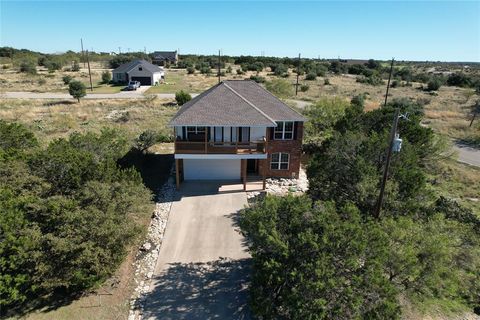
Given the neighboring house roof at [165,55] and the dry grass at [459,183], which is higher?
the neighboring house roof at [165,55]

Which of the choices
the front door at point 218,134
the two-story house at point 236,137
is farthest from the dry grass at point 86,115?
the front door at point 218,134

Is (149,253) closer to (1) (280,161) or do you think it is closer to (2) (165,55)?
(1) (280,161)

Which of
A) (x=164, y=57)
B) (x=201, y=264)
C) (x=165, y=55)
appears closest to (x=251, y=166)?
(x=201, y=264)

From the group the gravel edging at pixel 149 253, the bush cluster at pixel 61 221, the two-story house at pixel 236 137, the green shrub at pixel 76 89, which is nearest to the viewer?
the bush cluster at pixel 61 221

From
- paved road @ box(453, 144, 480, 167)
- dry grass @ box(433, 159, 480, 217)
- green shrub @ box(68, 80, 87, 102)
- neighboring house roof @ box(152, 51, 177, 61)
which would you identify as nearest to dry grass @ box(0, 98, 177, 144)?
green shrub @ box(68, 80, 87, 102)

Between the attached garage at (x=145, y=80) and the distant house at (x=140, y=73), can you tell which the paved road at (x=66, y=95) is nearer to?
the attached garage at (x=145, y=80)

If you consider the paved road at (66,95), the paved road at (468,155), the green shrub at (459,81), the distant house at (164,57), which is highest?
the distant house at (164,57)

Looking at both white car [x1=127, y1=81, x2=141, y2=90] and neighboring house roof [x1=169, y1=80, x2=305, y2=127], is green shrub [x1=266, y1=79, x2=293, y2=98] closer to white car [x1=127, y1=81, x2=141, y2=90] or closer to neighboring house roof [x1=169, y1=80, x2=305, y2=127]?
neighboring house roof [x1=169, y1=80, x2=305, y2=127]

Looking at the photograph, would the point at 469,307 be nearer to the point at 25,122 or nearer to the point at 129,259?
the point at 129,259
